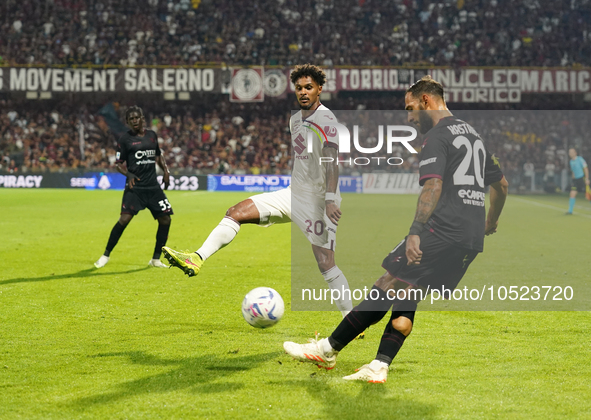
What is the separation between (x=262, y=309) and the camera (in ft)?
16.4

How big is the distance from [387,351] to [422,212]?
945 mm

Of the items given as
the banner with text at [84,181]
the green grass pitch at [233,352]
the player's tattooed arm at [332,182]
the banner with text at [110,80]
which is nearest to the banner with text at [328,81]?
the banner with text at [110,80]

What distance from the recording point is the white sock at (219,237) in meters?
5.47

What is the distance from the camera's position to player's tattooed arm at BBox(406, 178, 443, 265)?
13.3 ft

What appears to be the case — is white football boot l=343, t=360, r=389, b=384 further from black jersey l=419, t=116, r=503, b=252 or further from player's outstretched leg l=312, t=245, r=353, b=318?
player's outstretched leg l=312, t=245, r=353, b=318

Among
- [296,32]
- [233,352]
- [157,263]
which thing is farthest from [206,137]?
[233,352]

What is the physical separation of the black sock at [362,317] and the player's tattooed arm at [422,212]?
1.26 ft

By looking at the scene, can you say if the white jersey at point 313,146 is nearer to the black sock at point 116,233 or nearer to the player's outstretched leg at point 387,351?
the player's outstretched leg at point 387,351

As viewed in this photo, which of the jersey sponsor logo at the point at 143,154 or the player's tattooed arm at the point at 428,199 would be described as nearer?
the player's tattooed arm at the point at 428,199

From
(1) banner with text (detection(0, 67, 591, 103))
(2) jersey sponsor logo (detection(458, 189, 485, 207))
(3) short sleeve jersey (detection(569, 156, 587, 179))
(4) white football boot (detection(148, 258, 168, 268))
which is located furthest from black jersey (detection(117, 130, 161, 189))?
(1) banner with text (detection(0, 67, 591, 103))

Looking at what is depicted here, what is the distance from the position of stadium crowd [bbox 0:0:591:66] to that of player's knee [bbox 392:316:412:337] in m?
32.9

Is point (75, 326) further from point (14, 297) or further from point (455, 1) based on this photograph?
point (455, 1)

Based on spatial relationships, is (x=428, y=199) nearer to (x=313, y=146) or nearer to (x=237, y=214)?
(x=313, y=146)

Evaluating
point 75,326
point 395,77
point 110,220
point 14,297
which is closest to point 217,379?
point 75,326
